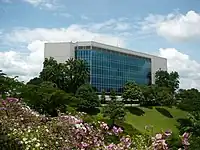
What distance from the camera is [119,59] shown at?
70.9 m

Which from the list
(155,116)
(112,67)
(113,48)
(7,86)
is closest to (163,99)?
(155,116)

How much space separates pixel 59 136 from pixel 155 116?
4401 cm

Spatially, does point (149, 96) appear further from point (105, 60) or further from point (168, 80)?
point (168, 80)

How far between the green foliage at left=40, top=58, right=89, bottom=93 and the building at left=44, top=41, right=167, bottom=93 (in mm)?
9293

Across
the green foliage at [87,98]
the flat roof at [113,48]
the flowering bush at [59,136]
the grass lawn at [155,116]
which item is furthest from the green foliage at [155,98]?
the flowering bush at [59,136]

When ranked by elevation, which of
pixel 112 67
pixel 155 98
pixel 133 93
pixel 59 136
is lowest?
pixel 155 98

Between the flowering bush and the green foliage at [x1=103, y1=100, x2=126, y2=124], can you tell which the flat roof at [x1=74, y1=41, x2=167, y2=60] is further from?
the flowering bush

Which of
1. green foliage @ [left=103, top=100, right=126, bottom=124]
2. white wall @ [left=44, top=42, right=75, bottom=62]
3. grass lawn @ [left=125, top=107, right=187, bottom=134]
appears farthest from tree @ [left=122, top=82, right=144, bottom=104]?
white wall @ [left=44, top=42, right=75, bottom=62]

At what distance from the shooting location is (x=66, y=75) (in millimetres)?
53750

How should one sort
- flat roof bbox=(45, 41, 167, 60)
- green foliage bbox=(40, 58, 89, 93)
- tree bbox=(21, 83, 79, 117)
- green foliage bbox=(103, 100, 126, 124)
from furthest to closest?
flat roof bbox=(45, 41, 167, 60), green foliage bbox=(40, 58, 89, 93), green foliage bbox=(103, 100, 126, 124), tree bbox=(21, 83, 79, 117)

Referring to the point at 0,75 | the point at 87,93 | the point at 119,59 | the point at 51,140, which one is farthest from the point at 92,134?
the point at 119,59

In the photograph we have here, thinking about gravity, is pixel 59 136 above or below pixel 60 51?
below

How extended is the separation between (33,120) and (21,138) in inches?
57.4

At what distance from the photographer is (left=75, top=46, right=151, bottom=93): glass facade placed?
6419 cm
